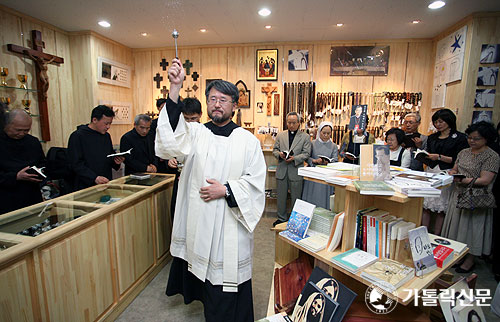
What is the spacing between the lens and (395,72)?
4.91m

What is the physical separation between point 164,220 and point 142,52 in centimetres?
441

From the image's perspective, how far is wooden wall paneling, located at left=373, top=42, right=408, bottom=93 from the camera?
4.86 meters

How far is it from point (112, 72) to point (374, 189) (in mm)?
5540

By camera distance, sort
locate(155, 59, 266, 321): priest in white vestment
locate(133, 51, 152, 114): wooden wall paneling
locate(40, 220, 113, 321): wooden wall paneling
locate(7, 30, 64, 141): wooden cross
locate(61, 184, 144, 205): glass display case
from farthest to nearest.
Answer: locate(133, 51, 152, 114): wooden wall paneling → locate(7, 30, 64, 141): wooden cross → locate(61, 184, 144, 205): glass display case → locate(155, 59, 266, 321): priest in white vestment → locate(40, 220, 113, 321): wooden wall paneling

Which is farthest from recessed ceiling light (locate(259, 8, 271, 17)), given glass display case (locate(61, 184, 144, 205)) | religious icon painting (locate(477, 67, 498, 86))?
religious icon painting (locate(477, 67, 498, 86))

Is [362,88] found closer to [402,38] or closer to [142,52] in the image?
[402,38]

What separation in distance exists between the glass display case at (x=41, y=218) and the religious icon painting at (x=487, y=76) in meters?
5.27

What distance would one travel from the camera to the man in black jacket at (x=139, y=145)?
305 cm

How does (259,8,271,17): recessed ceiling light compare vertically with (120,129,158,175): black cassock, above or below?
above

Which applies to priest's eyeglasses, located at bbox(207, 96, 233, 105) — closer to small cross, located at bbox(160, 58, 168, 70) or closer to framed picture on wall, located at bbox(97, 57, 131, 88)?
small cross, located at bbox(160, 58, 168, 70)

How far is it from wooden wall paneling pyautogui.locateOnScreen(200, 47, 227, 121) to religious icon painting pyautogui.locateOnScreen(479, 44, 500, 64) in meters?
4.32

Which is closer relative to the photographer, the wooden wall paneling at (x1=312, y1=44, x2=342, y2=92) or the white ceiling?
the white ceiling

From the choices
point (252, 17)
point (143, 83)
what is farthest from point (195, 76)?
point (252, 17)

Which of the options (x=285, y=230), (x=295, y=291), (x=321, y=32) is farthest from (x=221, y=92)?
(x=321, y=32)
